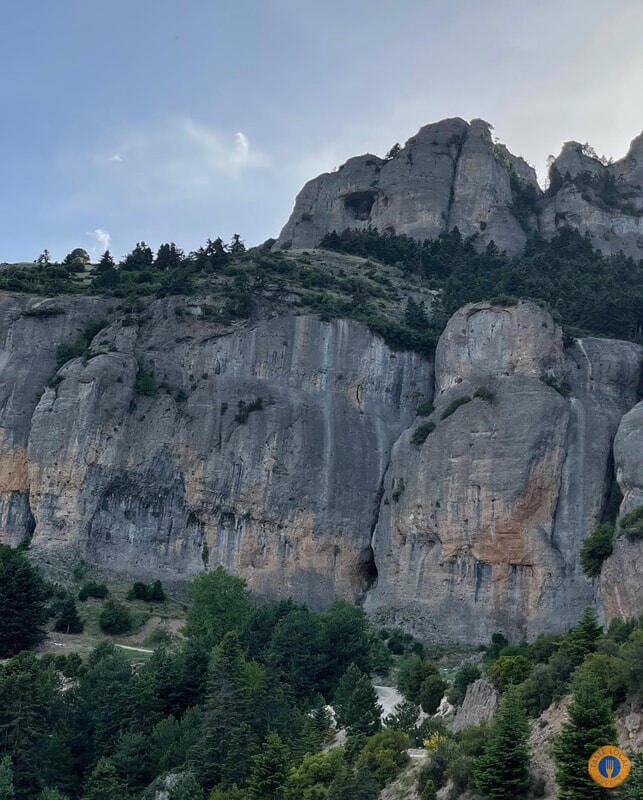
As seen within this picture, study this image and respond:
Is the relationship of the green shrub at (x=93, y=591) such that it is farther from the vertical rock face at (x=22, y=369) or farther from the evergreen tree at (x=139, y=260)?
the evergreen tree at (x=139, y=260)

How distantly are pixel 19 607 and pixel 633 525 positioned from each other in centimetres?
2737

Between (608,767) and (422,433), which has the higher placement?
(422,433)

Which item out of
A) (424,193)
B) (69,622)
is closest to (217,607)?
(69,622)

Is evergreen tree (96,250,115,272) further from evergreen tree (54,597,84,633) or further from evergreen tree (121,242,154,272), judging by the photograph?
evergreen tree (54,597,84,633)

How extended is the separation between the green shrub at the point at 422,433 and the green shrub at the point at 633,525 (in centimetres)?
1628

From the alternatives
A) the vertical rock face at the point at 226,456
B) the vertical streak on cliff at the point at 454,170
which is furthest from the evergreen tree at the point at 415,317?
the vertical streak on cliff at the point at 454,170

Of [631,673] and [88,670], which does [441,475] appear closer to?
[88,670]

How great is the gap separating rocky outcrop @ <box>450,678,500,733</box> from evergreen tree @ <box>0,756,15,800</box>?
12.8m

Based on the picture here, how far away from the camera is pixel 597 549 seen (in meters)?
42.9

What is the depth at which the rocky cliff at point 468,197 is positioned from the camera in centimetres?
8888

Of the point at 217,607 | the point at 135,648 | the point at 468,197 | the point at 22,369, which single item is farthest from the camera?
the point at 468,197

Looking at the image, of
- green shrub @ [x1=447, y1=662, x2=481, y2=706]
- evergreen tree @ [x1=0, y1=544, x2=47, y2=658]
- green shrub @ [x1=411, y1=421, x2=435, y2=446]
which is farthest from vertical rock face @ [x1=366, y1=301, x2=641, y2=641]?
evergreen tree @ [x1=0, y1=544, x2=47, y2=658]

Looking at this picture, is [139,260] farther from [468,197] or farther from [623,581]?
[623,581]

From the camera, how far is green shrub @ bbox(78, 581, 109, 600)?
52.4 m
